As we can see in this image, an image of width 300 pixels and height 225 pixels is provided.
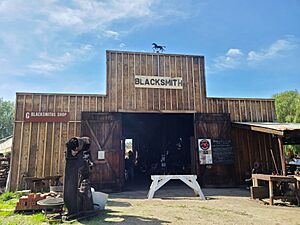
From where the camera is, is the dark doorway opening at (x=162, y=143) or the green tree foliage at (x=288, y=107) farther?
the green tree foliage at (x=288, y=107)

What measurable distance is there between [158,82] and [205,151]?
4248mm

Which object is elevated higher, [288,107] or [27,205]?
[288,107]

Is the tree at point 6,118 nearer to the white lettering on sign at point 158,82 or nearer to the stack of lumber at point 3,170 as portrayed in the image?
the stack of lumber at point 3,170

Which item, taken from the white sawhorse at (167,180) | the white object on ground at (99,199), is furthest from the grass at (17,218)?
the white sawhorse at (167,180)

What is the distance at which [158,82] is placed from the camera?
481 inches

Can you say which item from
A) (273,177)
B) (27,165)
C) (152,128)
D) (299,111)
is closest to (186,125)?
(152,128)

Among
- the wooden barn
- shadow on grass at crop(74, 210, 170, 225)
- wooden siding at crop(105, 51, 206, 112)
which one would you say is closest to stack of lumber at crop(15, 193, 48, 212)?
shadow on grass at crop(74, 210, 170, 225)

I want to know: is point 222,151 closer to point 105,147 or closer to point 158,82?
point 158,82

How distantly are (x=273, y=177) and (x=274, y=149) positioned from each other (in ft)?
17.5

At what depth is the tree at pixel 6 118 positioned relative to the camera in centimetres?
4050

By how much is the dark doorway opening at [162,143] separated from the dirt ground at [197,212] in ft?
21.9

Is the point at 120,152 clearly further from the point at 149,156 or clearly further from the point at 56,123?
the point at 149,156

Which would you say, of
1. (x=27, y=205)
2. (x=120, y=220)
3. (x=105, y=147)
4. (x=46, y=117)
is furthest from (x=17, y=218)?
(x=46, y=117)

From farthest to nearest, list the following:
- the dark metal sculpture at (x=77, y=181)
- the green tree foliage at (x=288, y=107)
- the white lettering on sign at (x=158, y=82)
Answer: the green tree foliage at (x=288, y=107) < the white lettering on sign at (x=158, y=82) < the dark metal sculpture at (x=77, y=181)
